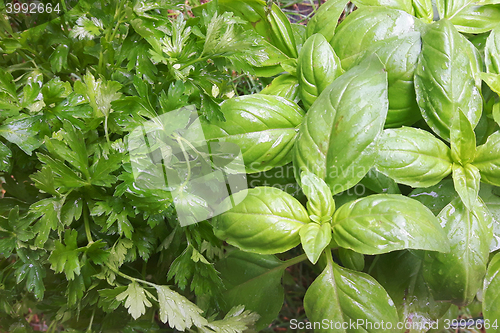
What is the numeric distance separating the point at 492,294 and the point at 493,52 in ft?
1.56

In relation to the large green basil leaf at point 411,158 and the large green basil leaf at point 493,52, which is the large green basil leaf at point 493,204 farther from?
the large green basil leaf at point 493,52

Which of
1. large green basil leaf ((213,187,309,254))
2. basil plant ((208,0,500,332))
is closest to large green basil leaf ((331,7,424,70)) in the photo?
basil plant ((208,0,500,332))

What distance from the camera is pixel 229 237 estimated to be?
1.96ft

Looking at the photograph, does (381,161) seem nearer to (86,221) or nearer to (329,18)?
(329,18)

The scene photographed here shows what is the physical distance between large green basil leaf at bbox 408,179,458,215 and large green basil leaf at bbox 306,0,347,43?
0.39m

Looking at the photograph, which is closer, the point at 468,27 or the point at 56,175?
the point at 56,175

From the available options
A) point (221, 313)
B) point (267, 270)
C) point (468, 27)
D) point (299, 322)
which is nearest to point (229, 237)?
point (267, 270)

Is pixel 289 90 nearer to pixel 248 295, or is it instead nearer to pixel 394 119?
pixel 394 119

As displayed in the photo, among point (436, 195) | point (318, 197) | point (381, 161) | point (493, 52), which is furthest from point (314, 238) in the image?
point (493, 52)

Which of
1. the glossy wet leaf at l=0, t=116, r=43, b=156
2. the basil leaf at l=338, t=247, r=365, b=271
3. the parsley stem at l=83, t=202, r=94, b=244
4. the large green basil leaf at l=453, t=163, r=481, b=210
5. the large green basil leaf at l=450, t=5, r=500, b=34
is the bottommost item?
the basil leaf at l=338, t=247, r=365, b=271

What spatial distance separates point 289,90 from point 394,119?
235 millimetres

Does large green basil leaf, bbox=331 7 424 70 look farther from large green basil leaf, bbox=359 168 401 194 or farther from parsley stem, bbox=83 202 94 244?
parsley stem, bbox=83 202 94 244

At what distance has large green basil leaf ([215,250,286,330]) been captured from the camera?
75 cm

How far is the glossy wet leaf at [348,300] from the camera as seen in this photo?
582 mm
